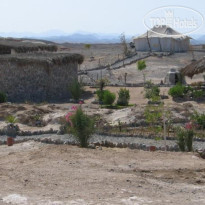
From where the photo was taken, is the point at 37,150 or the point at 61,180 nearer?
the point at 61,180

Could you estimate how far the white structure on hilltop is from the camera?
5128 centimetres

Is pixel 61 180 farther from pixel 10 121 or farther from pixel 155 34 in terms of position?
pixel 155 34

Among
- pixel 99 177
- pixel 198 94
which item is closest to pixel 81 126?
pixel 99 177

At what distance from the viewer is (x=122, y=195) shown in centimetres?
713

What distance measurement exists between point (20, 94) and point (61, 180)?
1647 centimetres

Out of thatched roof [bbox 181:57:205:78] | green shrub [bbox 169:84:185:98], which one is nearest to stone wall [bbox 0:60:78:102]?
green shrub [bbox 169:84:185:98]

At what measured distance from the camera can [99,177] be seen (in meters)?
8.16

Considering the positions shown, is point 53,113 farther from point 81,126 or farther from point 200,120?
point 81,126

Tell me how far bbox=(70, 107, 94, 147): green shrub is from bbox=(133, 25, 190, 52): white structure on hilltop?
39958 mm

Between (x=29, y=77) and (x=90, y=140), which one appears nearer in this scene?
(x=90, y=140)

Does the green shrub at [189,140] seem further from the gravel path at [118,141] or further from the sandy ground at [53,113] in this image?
the sandy ground at [53,113]

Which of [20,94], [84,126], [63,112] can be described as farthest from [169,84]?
[84,126]

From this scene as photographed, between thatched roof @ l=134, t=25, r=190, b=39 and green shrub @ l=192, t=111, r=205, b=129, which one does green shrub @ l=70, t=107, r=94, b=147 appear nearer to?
green shrub @ l=192, t=111, r=205, b=129

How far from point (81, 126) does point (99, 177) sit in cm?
392
